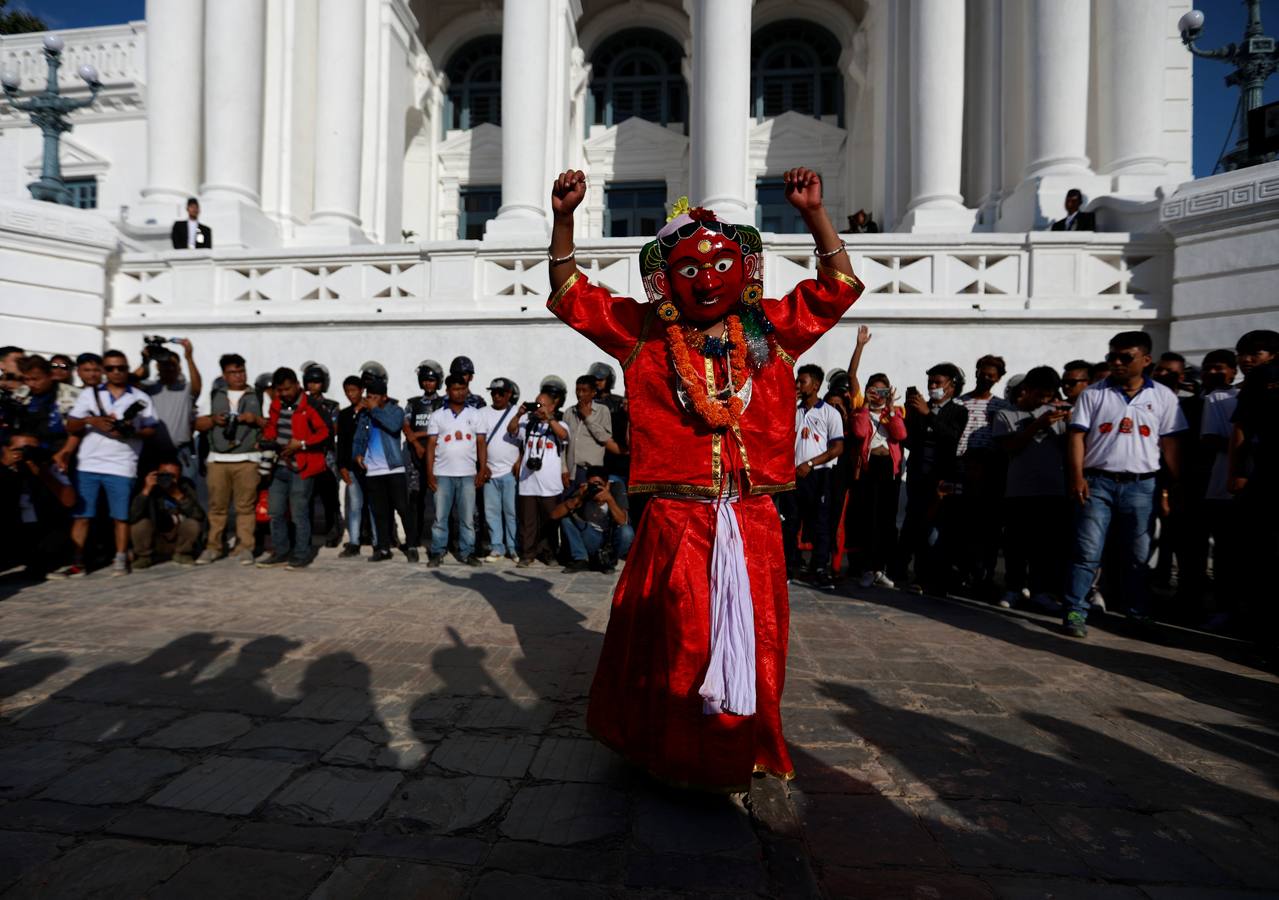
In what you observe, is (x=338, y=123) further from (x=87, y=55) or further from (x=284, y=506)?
(x=87, y=55)

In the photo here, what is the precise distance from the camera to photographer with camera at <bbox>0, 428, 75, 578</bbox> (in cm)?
595

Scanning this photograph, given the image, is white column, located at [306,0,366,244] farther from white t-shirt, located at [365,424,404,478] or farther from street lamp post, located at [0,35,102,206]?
white t-shirt, located at [365,424,404,478]

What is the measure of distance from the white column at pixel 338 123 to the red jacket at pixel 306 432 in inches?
297

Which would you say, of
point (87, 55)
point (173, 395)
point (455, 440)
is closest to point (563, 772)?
point (455, 440)

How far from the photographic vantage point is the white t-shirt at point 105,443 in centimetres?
629

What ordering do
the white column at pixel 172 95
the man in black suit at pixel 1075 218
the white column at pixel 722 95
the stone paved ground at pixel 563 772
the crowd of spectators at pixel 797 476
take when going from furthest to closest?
1. the white column at pixel 172 95
2. the white column at pixel 722 95
3. the man in black suit at pixel 1075 218
4. the crowd of spectators at pixel 797 476
5. the stone paved ground at pixel 563 772

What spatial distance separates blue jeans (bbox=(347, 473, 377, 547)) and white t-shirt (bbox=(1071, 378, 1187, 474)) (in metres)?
6.73

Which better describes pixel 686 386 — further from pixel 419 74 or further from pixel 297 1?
pixel 419 74

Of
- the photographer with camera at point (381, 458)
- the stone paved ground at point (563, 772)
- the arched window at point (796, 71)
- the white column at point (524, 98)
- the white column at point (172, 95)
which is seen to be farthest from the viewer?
the arched window at point (796, 71)

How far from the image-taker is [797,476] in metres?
6.36

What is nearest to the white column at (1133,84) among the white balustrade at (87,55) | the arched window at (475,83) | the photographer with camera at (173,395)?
the photographer with camera at (173,395)

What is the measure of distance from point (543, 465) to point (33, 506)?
4628 millimetres

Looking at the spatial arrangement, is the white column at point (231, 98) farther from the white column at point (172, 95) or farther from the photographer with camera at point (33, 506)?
the photographer with camera at point (33, 506)

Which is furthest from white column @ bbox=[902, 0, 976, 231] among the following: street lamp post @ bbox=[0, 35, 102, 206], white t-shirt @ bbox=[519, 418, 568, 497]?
street lamp post @ bbox=[0, 35, 102, 206]
